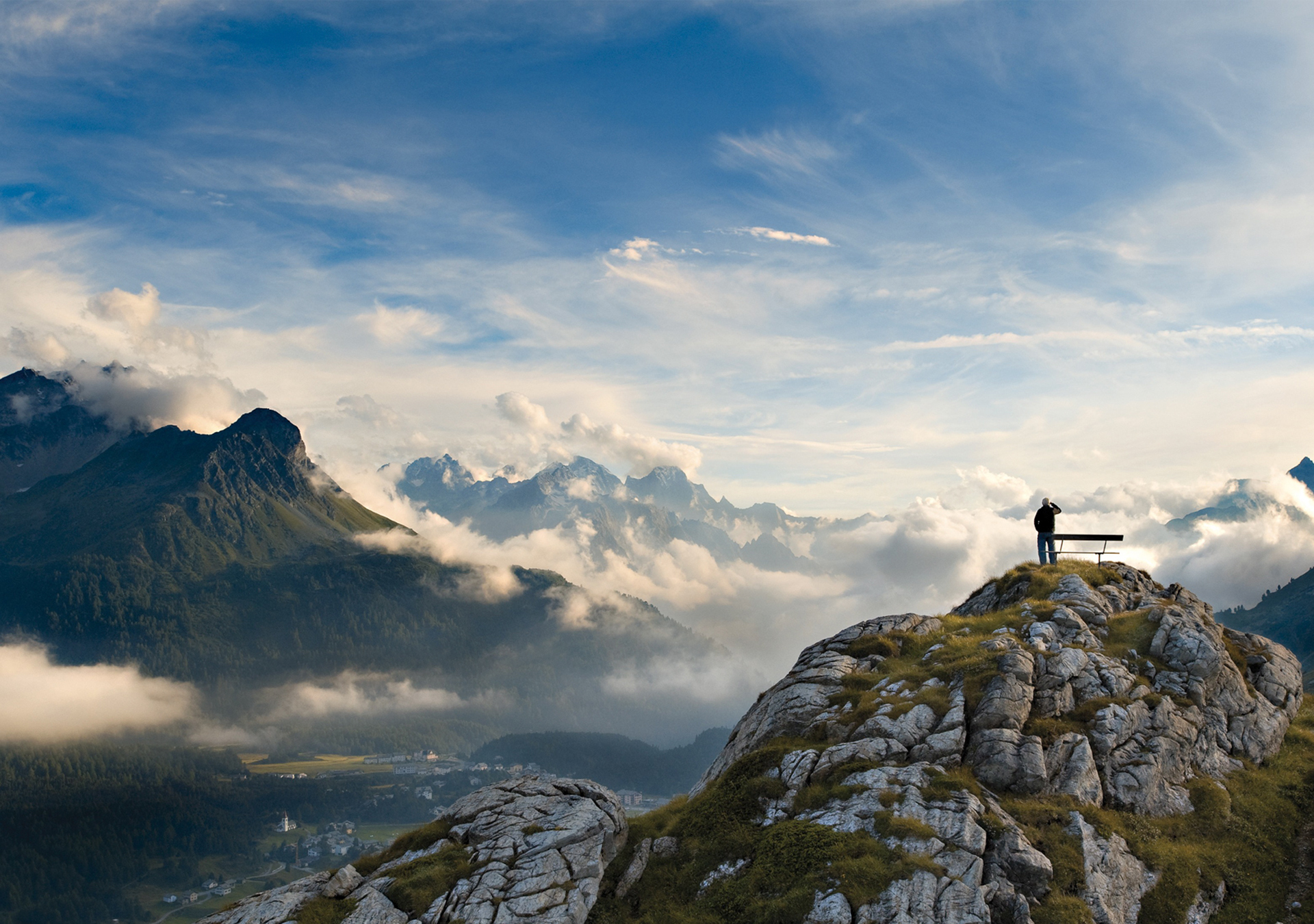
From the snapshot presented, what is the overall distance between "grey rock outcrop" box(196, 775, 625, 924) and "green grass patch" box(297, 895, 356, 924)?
0.98ft

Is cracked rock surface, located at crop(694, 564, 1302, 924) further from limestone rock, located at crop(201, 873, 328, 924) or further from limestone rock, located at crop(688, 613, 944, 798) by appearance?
limestone rock, located at crop(201, 873, 328, 924)

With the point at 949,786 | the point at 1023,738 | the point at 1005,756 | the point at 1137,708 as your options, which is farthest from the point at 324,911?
the point at 1137,708

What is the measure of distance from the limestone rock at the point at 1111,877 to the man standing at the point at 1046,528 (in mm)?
25762

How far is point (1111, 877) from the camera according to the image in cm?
2800

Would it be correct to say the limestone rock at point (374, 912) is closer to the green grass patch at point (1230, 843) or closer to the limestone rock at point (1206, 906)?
the green grass patch at point (1230, 843)

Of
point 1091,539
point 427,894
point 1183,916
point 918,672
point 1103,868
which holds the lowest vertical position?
point 1183,916

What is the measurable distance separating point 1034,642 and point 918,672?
23.1ft

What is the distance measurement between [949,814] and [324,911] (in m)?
25.8

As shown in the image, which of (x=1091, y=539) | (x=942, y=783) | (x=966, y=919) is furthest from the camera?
(x=1091, y=539)

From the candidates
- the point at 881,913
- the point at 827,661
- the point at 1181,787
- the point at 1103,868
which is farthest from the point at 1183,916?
the point at 827,661

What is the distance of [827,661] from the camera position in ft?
141

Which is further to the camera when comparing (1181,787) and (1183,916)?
(1181,787)

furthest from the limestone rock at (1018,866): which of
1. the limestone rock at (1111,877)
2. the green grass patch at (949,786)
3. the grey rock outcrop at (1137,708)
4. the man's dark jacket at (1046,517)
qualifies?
the man's dark jacket at (1046,517)

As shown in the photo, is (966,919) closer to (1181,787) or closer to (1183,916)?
(1183,916)
